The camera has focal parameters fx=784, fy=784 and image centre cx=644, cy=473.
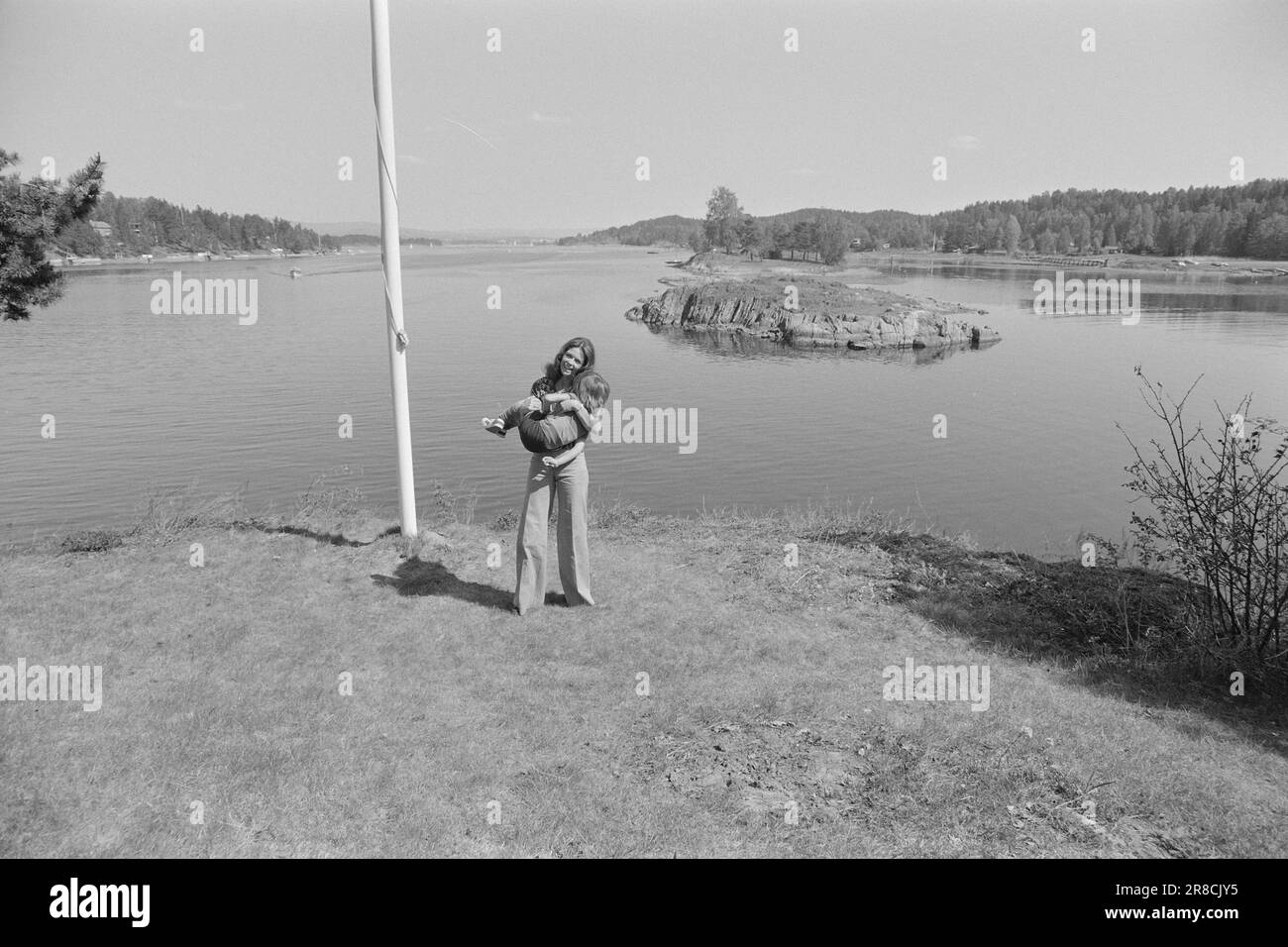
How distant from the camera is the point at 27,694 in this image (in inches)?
228

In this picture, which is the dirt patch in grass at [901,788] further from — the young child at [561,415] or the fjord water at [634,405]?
the fjord water at [634,405]

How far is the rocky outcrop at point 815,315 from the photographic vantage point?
50344 millimetres

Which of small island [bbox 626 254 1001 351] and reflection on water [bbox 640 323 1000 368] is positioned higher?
small island [bbox 626 254 1001 351]

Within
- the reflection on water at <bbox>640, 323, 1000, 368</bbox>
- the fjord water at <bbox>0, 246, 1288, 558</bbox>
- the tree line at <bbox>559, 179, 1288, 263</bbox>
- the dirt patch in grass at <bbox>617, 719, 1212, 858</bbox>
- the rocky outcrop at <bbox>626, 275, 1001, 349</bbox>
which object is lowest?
the dirt patch in grass at <bbox>617, 719, 1212, 858</bbox>

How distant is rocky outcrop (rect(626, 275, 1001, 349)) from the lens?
50344 millimetres

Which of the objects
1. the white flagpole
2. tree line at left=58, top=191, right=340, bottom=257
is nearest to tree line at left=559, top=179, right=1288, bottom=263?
tree line at left=58, top=191, right=340, bottom=257

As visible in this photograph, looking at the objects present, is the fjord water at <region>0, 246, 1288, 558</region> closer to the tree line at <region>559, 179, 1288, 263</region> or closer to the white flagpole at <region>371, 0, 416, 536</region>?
the white flagpole at <region>371, 0, 416, 536</region>

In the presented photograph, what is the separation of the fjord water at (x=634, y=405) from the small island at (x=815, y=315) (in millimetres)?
3167

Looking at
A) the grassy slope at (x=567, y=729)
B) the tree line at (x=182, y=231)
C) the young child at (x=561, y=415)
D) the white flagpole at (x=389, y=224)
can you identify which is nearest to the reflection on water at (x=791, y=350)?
the white flagpole at (x=389, y=224)

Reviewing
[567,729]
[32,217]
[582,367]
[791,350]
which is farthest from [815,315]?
[567,729]

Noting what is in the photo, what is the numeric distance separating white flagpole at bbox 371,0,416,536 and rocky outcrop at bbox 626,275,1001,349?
4402cm

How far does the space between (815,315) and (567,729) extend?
5116 centimetres
